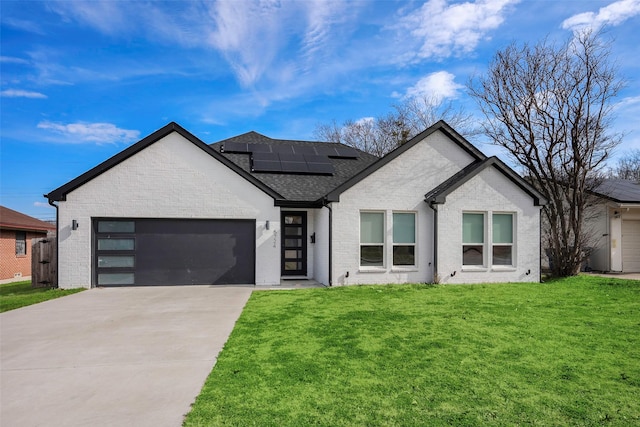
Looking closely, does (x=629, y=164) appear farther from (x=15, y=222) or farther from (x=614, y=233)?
(x=15, y=222)

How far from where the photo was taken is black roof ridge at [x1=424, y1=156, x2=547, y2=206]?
36.2 ft

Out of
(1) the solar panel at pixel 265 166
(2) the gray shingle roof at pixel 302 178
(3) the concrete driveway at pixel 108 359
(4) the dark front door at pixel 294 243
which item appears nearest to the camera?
(3) the concrete driveway at pixel 108 359

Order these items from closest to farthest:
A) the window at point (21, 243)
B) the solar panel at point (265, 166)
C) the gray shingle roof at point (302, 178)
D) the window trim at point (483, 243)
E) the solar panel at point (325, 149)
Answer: the window trim at point (483, 243) < the gray shingle roof at point (302, 178) < the solar panel at point (265, 166) < the solar panel at point (325, 149) < the window at point (21, 243)

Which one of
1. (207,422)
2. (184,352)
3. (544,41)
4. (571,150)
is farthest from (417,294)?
(544,41)

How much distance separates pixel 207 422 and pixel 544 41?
1654 centimetres

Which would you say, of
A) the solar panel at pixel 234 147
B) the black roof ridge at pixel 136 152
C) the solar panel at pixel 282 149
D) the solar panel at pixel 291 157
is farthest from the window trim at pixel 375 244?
the solar panel at pixel 234 147

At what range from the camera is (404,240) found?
11312mm

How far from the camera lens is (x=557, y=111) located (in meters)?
13.1

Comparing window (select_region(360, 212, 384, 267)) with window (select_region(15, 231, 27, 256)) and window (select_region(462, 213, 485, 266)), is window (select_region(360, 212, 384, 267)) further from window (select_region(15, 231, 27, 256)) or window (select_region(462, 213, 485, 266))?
window (select_region(15, 231, 27, 256))

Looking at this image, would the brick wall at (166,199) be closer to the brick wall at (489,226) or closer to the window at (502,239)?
the brick wall at (489,226)

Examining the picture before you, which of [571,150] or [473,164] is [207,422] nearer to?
[473,164]

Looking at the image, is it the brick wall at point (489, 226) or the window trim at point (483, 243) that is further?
the window trim at point (483, 243)

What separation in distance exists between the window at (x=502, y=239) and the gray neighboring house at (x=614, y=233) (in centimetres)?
594

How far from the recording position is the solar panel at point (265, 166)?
43.4 feet
